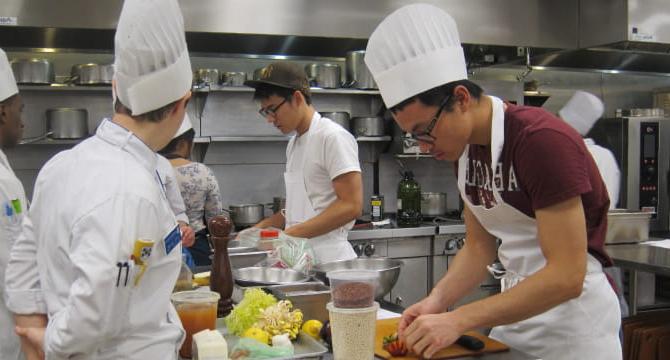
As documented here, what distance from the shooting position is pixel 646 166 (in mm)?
5684

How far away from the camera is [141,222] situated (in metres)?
1.33

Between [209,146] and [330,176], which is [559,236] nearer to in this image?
[330,176]

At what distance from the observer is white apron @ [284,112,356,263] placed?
3.14m

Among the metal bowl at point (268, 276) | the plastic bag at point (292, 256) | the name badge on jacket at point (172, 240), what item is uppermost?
the name badge on jacket at point (172, 240)

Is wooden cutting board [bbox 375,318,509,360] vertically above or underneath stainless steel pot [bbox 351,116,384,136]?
underneath

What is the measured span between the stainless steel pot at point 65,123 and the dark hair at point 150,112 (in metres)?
3.15

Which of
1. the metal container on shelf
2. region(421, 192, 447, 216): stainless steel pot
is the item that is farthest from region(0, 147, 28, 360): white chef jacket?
region(421, 192, 447, 216): stainless steel pot

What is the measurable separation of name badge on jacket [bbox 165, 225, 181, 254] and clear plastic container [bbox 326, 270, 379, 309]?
14.0 inches

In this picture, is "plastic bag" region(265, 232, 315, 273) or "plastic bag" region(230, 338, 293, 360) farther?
"plastic bag" region(265, 232, 315, 273)

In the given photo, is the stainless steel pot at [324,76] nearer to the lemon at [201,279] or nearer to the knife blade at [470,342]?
the lemon at [201,279]

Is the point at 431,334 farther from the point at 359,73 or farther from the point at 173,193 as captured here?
the point at 359,73

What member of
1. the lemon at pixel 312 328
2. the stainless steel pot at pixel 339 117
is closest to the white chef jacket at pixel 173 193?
the stainless steel pot at pixel 339 117

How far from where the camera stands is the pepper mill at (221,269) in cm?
190

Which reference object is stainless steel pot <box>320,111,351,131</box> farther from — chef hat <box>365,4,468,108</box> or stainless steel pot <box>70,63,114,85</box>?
chef hat <box>365,4,468,108</box>
